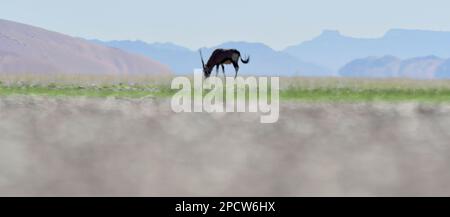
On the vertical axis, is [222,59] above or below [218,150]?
above

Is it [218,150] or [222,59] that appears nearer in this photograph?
[218,150]

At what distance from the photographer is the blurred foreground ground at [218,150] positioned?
61.8ft

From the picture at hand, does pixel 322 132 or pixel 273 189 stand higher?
pixel 322 132

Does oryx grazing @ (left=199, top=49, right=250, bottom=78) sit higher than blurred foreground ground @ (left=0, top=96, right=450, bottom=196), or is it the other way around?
oryx grazing @ (left=199, top=49, right=250, bottom=78)

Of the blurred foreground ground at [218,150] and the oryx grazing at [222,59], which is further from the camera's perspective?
the oryx grazing at [222,59]

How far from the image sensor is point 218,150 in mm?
20406

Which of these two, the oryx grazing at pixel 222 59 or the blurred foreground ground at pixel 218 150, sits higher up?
the oryx grazing at pixel 222 59


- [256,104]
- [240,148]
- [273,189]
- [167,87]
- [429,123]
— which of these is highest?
[167,87]

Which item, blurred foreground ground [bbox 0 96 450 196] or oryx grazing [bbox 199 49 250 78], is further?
oryx grazing [bbox 199 49 250 78]

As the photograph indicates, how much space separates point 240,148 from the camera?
809 inches

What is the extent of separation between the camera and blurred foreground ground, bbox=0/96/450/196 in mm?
18828

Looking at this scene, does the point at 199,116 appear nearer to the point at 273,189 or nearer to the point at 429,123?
the point at 273,189
